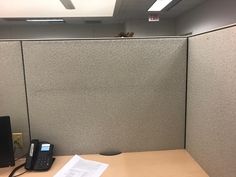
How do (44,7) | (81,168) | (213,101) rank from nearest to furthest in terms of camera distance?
(213,101) → (81,168) → (44,7)

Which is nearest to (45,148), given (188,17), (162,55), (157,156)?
(157,156)

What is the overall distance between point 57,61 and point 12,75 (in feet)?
0.75

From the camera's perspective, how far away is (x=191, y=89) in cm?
109

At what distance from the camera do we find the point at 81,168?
103 cm

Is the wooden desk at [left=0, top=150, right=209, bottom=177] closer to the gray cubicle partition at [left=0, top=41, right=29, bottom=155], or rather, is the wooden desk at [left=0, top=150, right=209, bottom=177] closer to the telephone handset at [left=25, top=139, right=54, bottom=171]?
the telephone handset at [left=25, top=139, right=54, bottom=171]

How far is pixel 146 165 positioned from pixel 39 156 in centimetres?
52

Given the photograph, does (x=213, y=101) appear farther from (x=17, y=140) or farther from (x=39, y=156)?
(x=17, y=140)

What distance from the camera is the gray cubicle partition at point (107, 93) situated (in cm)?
109

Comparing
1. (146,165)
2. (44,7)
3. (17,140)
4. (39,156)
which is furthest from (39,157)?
(44,7)

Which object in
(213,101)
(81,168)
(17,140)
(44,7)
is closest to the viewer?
(213,101)

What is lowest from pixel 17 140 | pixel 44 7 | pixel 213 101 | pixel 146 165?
pixel 146 165

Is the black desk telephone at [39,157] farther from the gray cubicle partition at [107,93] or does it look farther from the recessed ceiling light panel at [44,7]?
the recessed ceiling light panel at [44,7]

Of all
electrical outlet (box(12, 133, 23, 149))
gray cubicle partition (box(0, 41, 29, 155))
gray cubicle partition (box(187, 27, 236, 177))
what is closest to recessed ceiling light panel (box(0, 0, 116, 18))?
gray cubicle partition (box(0, 41, 29, 155))

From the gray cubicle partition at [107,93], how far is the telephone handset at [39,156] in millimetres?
58
